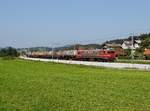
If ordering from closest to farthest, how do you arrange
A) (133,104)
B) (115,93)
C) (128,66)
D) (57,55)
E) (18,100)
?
(133,104) < (18,100) < (115,93) < (128,66) < (57,55)

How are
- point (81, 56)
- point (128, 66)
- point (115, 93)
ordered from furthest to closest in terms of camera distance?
point (81, 56), point (128, 66), point (115, 93)

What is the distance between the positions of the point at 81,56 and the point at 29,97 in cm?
6688

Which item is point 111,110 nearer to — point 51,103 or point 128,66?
point 51,103

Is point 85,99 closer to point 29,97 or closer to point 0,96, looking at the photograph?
point 29,97

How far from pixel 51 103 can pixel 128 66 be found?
32552mm

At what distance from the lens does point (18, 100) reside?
Answer: 43.2 feet

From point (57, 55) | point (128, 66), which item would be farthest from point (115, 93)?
point (57, 55)

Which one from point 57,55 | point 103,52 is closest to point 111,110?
point 103,52

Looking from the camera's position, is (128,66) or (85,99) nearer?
(85,99)

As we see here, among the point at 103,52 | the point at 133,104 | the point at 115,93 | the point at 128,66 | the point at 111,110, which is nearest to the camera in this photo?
the point at 111,110

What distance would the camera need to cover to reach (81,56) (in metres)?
80.7

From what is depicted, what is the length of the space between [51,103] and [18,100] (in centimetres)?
134

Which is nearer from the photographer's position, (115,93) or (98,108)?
(98,108)

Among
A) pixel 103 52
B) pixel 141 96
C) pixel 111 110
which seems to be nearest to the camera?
pixel 111 110
